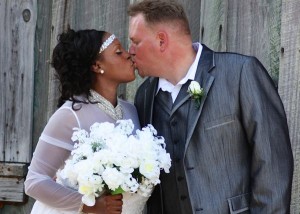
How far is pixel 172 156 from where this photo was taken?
4.55 m

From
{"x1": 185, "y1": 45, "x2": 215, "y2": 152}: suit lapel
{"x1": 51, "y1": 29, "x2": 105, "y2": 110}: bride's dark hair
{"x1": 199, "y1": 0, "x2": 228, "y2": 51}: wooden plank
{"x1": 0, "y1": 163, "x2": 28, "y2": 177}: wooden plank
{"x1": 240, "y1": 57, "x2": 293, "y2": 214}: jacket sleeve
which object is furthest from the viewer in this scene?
{"x1": 0, "y1": 163, "x2": 28, "y2": 177}: wooden plank

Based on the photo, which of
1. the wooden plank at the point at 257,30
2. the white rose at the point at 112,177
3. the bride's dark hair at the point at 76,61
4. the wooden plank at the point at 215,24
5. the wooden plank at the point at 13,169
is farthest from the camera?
the wooden plank at the point at 13,169

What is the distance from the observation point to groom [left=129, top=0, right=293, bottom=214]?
14.3 feet

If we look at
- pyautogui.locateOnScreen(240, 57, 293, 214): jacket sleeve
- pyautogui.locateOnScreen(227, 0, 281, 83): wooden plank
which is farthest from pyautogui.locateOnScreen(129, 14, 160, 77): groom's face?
pyautogui.locateOnScreen(227, 0, 281, 83): wooden plank

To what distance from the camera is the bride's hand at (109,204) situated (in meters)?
4.41

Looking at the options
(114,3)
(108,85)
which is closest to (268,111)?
(108,85)

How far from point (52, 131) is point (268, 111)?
105cm

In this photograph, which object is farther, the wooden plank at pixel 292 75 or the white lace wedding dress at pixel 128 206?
the wooden plank at pixel 292 75

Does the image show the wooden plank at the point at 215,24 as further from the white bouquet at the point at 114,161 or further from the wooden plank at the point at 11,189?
the wooden plank at the point at 11,189

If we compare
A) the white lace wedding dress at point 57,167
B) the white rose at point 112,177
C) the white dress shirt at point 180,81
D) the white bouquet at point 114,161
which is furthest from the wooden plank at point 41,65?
the white rose at point 112,177

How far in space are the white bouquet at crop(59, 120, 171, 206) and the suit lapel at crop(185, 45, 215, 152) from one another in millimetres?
172

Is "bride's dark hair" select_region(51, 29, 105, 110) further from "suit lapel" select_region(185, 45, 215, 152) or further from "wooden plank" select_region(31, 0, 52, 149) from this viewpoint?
"wooden plank" select_region(31, 0, 52, 149)

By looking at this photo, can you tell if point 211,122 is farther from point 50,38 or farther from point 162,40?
point 50,38

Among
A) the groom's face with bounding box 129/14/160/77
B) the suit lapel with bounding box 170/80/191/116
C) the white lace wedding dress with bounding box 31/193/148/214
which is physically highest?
the groom's face with bounding box 129/14/160/77
